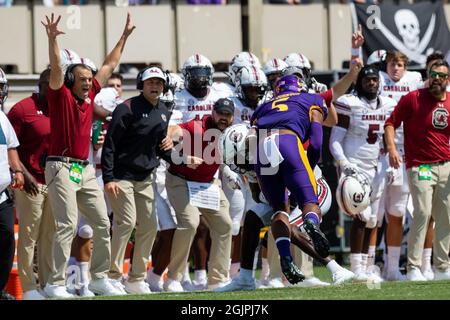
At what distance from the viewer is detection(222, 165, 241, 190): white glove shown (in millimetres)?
12875

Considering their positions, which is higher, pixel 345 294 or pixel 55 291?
pixel 345 294

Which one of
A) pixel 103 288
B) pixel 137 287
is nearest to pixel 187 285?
pixel 137 287

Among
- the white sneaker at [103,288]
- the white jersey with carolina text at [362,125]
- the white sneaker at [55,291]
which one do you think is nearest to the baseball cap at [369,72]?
the white jersey with carolina text at [362,125]

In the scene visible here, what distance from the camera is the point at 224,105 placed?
40.5 feet

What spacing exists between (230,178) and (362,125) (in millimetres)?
1472

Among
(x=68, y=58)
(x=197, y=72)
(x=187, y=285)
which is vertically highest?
(x=68, y=58)

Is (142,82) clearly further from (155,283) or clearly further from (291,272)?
(291,272)

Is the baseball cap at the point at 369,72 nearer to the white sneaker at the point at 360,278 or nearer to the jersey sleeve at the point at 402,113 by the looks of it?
the jersey sleeve at the point at 402,113

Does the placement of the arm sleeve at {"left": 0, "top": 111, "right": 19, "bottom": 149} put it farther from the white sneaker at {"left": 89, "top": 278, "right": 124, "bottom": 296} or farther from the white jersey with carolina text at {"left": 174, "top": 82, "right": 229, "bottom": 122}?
the white jersey with carolina text at {"left": 174, "top": 82, "right": 229, "bottom": 122}

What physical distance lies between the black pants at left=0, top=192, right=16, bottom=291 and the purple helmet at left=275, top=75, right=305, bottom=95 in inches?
91.3

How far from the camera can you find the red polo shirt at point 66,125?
11.2 metres

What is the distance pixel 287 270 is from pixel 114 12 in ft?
27.6
